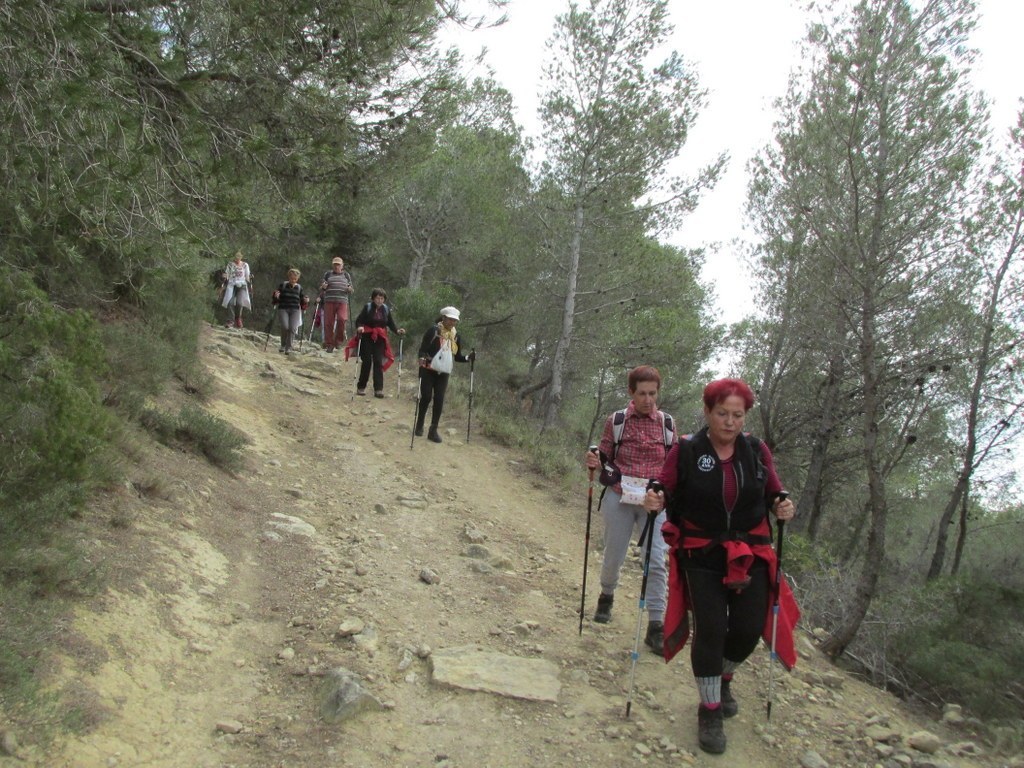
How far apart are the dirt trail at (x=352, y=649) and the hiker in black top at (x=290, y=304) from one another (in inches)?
268

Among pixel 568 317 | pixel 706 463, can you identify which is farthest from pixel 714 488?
pixel 568 317

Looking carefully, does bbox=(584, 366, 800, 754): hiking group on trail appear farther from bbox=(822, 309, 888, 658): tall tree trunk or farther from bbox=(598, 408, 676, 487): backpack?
bbox=(822, 309, 888, 658): tall tree trunk

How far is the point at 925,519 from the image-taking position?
32094 millimetres

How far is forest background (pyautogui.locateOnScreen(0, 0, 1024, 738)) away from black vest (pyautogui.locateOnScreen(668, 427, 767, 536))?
278 cm

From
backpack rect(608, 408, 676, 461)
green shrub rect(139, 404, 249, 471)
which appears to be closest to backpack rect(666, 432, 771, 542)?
backpack rect(608, 408, 676, 461)

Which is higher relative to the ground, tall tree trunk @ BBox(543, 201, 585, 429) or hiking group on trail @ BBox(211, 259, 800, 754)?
tall tree trunk @ BBox(543, 201, 585, 429)

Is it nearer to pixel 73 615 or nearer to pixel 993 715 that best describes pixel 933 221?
pixel 993 715

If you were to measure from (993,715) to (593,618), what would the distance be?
9.21 ft

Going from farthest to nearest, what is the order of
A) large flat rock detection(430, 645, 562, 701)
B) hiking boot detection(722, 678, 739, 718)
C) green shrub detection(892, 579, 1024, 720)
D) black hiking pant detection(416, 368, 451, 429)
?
1. black hiking pant detection(416, 368, 451, 429)
2. green shrub detection(892, 579, 1024, 720)
3. large flat rock detection(430, 645, 562, 701)
4. hiking boot detection(722, 678, 739, 718)

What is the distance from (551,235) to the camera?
14945 mm

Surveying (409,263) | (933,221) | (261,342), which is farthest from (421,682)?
(409,263)

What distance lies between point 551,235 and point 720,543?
11968 millimetres

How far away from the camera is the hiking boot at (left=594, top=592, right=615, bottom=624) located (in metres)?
5.10

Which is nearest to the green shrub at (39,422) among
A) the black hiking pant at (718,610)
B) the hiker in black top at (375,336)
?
the black hiking pant at (718,610)
